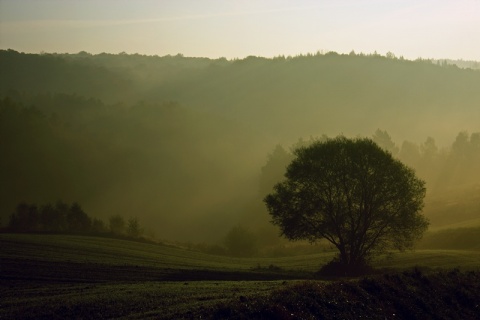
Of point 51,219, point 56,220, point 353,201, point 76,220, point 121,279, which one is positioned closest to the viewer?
point 121,279

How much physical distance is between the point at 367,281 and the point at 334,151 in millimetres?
28425

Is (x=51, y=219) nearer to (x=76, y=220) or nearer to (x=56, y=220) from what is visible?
(x=56, y=220)

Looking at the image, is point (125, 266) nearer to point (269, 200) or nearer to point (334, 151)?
point (269, 200)

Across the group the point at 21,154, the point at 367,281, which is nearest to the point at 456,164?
the point at 21,154

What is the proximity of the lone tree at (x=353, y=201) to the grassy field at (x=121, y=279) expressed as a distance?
4.14 m

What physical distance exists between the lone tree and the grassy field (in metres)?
4.14

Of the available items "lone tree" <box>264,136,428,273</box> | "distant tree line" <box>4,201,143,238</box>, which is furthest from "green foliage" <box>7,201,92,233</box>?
"lone tree" <box>264,136,428,273</box>

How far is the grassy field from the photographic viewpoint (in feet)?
106

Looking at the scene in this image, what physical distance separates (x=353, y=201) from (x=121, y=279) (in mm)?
28825

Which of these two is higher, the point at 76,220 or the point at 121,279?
the point at 76,220

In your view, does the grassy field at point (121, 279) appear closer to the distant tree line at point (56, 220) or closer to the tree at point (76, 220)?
the distant tree line at point (56, 220)

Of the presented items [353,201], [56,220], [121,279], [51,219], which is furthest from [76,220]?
[353,201]

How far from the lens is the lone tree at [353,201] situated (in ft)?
203

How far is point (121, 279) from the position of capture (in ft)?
161
